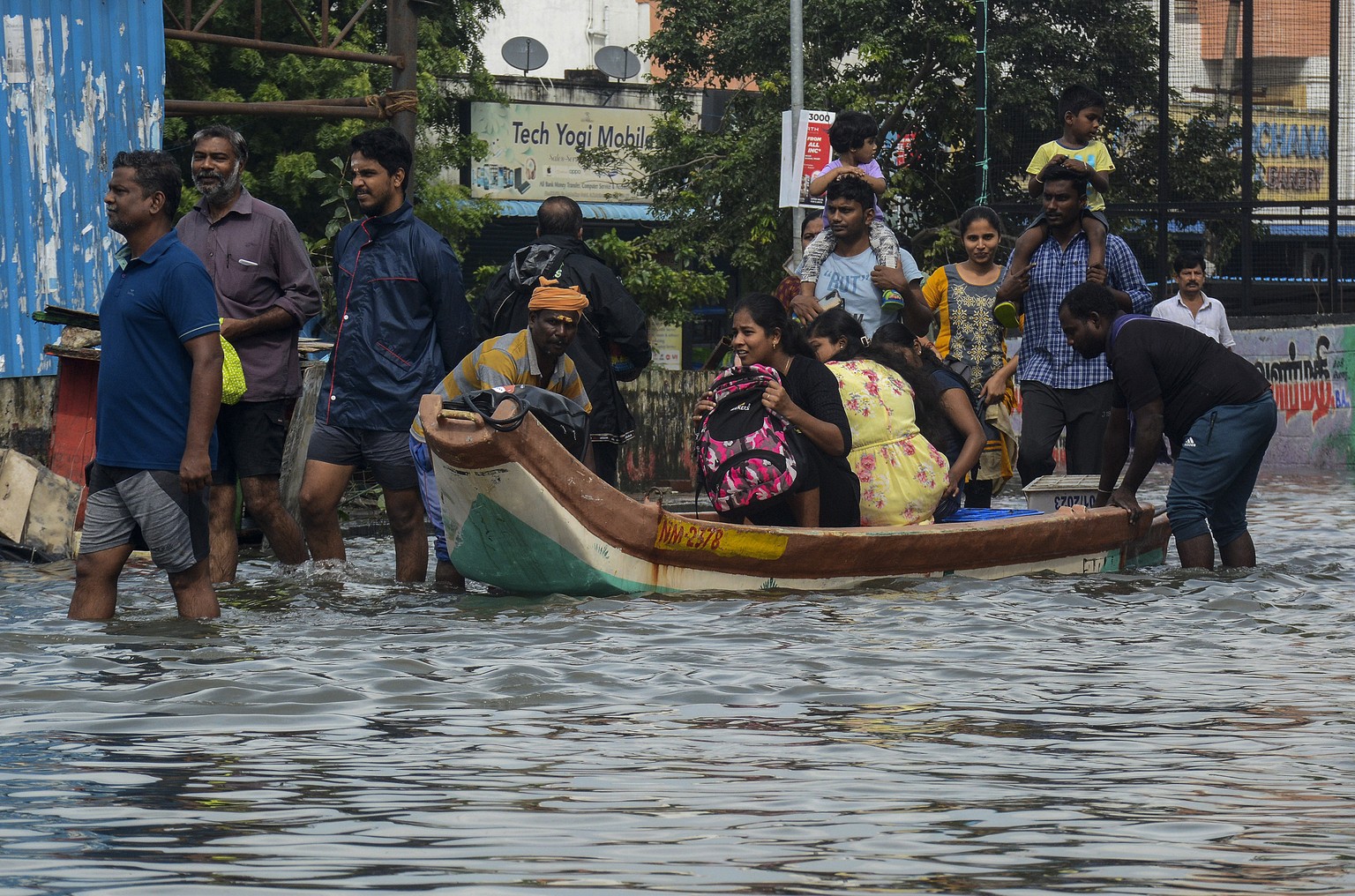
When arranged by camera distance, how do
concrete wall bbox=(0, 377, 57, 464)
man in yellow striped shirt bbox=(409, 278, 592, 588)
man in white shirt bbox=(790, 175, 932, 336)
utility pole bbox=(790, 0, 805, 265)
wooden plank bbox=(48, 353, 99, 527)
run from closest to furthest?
man in yellow striped shirt bbox=(409, 278, 592, 588) < man in white shirt bbox=(790, 175, 932, 336) < wooden plank bbox=(48, 353, 99, 527) < concrete wall bbox=(0, 377, 57, 464) < utility pole bbox=(790, 0, 805, 265)

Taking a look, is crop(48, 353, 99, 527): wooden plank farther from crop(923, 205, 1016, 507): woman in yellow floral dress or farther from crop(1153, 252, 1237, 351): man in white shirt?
crop(1153, 252, 1237, 351): man in white shirt

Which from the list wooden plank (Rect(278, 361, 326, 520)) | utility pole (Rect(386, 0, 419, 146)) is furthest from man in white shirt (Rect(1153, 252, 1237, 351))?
wooden plank (Rect(278, 361, 326, 520))

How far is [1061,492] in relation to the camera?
9.31 m

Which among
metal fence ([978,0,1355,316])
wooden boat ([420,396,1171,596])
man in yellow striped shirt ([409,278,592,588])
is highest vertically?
metal fence ([978,0,1355,316])

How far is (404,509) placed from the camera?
838 cm

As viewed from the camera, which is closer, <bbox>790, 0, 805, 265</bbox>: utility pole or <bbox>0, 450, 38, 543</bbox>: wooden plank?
<bbox>0, 450, 38, 543</bbox>: wooden plank

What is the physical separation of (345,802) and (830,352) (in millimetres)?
5022

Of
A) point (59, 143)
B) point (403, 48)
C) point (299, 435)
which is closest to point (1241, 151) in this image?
point (403, 48)

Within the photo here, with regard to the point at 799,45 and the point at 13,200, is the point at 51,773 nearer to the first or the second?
the point at 13,200

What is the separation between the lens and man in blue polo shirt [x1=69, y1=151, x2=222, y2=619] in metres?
6.45

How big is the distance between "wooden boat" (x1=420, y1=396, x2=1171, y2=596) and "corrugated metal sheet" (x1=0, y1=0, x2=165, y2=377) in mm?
5964

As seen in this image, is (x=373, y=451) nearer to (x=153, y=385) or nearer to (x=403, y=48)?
(x=153, y=385)

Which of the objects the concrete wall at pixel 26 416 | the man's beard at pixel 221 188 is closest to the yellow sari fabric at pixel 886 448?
the man's beard at pixel 221 188

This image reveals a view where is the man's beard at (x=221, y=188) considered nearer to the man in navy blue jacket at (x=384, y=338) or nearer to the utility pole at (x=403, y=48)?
the man in navy blue jacket at (x=384, y=338)
